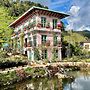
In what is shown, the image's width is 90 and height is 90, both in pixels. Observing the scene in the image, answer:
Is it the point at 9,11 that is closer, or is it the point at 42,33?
the point at 42,33

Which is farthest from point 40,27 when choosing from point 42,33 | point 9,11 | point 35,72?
point 9,11

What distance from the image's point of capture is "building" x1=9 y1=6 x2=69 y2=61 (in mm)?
47100

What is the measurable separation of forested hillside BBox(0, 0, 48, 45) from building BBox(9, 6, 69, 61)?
11706mm

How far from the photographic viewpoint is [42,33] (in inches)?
1892

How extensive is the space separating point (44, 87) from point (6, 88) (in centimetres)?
396

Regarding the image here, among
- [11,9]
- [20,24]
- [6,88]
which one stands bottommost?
[6,88]

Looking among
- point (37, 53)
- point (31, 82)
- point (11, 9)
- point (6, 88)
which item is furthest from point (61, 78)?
point (11, 9)

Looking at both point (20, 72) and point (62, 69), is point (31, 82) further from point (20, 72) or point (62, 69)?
point (62, 69)

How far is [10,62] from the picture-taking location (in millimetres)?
37469

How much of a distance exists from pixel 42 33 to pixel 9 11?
129ft

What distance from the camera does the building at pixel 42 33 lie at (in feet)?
155

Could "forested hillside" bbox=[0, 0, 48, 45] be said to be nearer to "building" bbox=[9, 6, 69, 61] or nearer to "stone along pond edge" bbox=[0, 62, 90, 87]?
"building" bbox=[9, 6, 69, 61]

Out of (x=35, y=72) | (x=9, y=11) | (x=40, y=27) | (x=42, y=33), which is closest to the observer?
(x=35, y=72)

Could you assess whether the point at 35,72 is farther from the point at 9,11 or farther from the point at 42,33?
the point at 9,11
